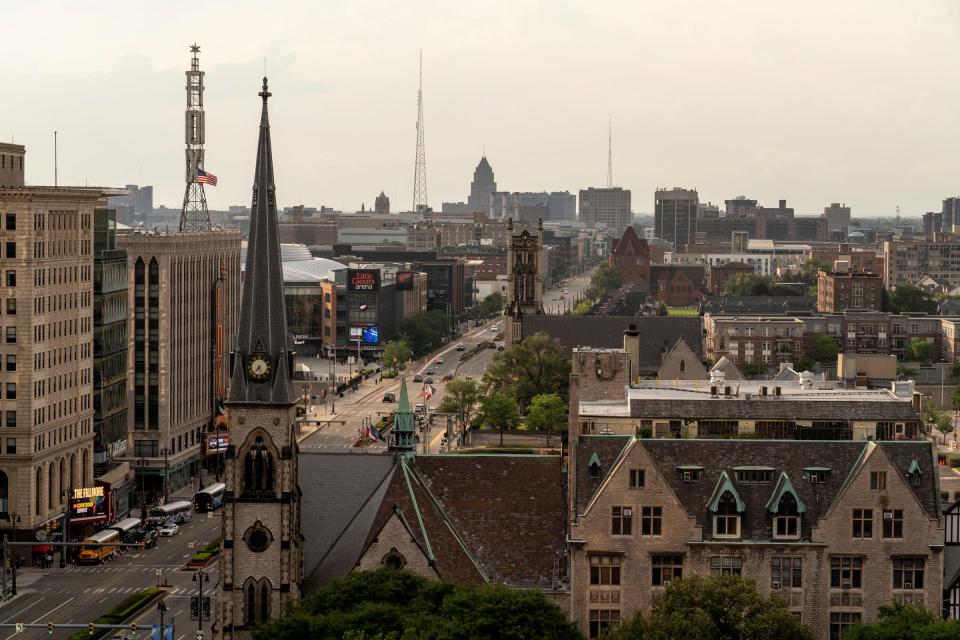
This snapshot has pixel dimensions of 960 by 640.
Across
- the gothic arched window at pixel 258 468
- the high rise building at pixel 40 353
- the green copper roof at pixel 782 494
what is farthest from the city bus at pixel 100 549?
the green copper roof at pixel 782 494

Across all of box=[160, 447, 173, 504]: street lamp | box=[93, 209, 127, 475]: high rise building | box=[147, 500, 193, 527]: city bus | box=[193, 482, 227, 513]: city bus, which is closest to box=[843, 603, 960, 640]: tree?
box=[147, 500, 193, 527]: city bus

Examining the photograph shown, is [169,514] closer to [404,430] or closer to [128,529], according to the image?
[128,529]

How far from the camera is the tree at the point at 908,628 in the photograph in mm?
92500

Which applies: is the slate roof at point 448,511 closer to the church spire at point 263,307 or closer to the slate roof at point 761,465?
the slate roof at point 761,465

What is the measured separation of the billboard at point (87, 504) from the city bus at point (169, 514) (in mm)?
5649

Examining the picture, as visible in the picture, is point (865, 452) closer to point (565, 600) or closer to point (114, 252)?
point (565, 600)

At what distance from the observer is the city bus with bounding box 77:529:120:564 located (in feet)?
513

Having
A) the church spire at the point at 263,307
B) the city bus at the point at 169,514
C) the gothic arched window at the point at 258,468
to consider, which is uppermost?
the church spire at the point at 263,307

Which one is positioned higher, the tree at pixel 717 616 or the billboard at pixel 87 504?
the tree at pixel 717 616

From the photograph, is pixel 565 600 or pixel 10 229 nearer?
pixel 565 600

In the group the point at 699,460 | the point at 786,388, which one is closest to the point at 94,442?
the point at 786,388

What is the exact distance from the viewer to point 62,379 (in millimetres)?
167750

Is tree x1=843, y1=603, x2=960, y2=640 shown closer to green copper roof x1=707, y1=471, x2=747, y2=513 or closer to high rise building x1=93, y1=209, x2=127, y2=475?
green copper roof x1=707, y1=471, x2=747, y2=513

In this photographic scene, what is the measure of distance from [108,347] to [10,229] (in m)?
27.4
